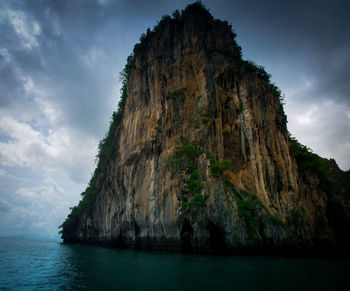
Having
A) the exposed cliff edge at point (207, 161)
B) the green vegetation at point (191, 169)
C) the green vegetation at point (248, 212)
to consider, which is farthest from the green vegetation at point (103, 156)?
the green vegetation at point (248, 212)

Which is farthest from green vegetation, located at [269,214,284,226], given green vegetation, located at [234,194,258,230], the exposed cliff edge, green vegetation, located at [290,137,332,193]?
green vegetation, located at [290,137,332,193]

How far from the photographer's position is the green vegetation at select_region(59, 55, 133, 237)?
40.9 metres

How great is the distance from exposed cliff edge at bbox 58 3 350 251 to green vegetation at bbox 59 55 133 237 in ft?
9.18

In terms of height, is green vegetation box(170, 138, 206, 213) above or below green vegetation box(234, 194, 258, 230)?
above

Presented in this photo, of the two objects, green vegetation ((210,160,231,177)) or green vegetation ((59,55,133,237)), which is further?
green vegetation ((59,55,133,237))

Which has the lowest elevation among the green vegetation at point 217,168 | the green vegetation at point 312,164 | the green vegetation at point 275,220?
the green vegetation at point 275,220

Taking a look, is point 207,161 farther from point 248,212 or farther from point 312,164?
point 312,164

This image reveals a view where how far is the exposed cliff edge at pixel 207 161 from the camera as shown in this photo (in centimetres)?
2134

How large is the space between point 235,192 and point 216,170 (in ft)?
10.2

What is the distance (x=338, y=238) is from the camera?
2997 cm

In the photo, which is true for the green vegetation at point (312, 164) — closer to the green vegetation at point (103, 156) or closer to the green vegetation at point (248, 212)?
the green vegetation at point (248, 212)

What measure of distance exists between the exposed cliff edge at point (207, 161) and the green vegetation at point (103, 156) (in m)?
2.80

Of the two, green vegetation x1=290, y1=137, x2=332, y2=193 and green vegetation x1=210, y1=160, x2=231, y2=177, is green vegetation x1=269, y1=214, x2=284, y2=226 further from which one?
green vegetation x1=290, y1=137, x2=332, y2=193

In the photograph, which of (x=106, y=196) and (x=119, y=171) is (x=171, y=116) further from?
(x=106, y=196)
